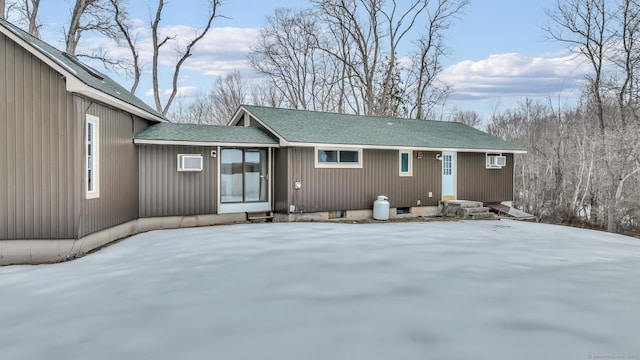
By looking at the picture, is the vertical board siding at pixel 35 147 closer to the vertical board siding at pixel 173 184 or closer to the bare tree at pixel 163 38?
the vertical board siding at pixel 173 184

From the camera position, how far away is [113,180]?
8070 millimetres

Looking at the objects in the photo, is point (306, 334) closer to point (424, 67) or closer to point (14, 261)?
point (14, 261)

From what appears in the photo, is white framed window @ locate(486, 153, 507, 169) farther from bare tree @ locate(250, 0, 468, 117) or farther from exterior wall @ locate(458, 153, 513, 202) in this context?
bare tree @ locate(250, 0, 468, 117)

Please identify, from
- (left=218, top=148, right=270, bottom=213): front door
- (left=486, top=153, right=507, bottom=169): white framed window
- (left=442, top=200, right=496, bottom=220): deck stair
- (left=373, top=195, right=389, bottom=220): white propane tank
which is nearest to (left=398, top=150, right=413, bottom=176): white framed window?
(left=373, top=195, right=389, bottom=220): white propane tank

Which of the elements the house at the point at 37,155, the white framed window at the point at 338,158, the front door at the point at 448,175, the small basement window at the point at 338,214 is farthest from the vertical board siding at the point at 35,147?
the front door at the point at 448,175

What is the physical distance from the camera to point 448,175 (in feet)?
44.7

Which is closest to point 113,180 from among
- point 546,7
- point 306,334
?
point 306,334

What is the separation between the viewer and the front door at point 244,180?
35.4 ft

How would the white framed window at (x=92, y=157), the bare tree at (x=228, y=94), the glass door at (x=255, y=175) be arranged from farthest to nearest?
1. the bare tree at (x=228, y=94)
2. the glass door at (x=255, y=175)
3. the white framed window at (x=92, y=157)

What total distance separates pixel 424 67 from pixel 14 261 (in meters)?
23.2

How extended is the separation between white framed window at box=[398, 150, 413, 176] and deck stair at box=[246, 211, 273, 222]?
4468mm

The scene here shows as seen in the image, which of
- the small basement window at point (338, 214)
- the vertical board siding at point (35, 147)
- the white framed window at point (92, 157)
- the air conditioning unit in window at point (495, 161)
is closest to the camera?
the vertical board siding at point (35, 147)

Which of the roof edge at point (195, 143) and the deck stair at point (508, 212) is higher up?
the roof edge at point (195, 143)

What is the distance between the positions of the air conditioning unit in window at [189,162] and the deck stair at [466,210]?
26.1 ft
